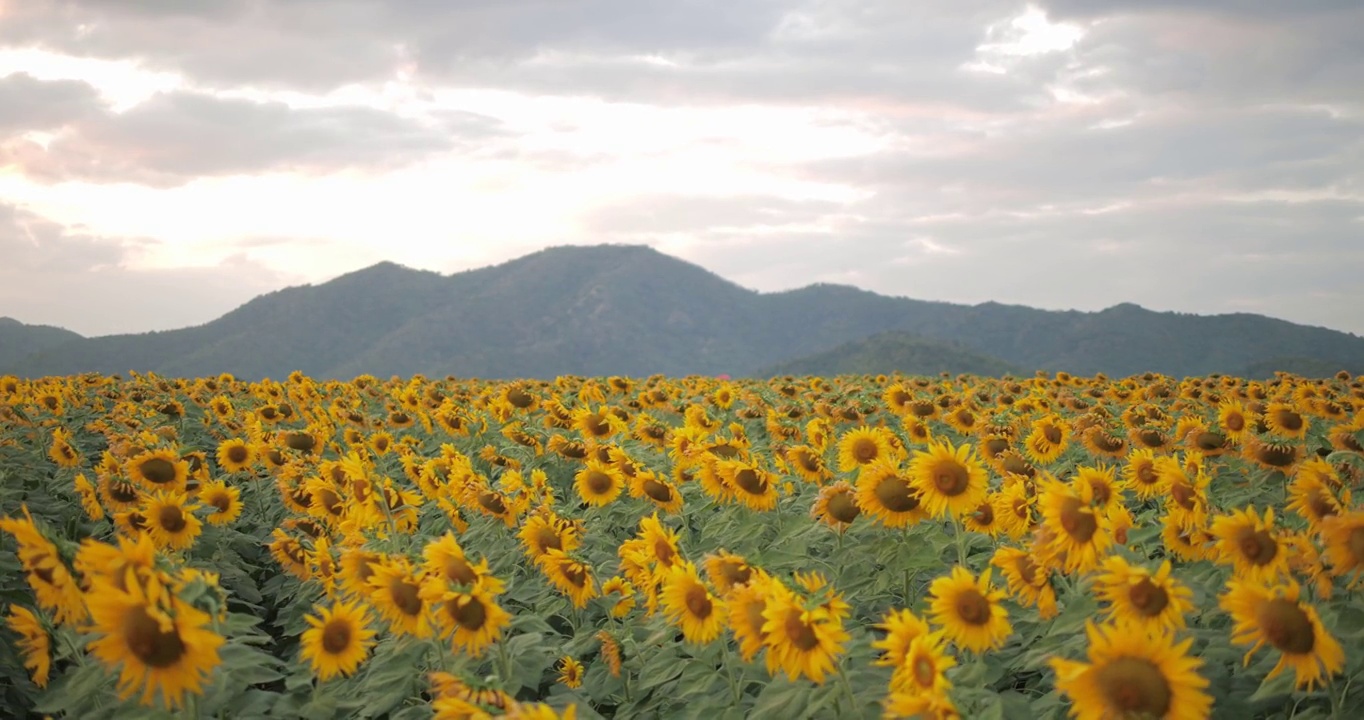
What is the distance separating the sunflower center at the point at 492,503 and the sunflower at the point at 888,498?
2.87 m

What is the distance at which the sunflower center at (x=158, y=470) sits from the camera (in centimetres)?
712

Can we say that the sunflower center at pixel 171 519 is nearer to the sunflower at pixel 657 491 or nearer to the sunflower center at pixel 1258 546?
the sunflower at pixel 657 491

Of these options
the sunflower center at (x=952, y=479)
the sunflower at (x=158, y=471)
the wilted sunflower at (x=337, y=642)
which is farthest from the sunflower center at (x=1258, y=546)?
the sunflower at (x=158, y=471)

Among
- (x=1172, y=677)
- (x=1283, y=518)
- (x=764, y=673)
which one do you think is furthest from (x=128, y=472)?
(x=1283, y=518)

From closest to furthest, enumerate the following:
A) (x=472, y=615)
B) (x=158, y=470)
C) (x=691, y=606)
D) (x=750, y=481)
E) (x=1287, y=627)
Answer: (x=1287, y=627)
(x=472, y=615)
(x=691, y=606)
(x=750, y=481)
(x=158, y=470)

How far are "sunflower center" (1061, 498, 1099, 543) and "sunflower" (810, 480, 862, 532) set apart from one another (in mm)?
1652

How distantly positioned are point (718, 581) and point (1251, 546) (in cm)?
255

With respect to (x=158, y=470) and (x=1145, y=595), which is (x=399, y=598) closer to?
(x=1145, y=595)

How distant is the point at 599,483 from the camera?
25.2 feet

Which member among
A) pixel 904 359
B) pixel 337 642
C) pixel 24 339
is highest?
pixel 24 339

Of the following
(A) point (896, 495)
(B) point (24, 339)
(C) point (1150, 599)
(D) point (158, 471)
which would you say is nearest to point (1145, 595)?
(C) point (1150, 599)

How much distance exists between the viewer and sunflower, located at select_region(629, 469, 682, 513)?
23.4 ft

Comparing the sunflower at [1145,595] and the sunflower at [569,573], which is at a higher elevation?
the sunflower at [1145,595]

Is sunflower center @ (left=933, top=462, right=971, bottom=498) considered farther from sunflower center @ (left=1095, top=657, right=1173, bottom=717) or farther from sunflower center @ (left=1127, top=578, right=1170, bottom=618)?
sunflower center @ (left=1095, top=657, right=1173, bottom=717)
